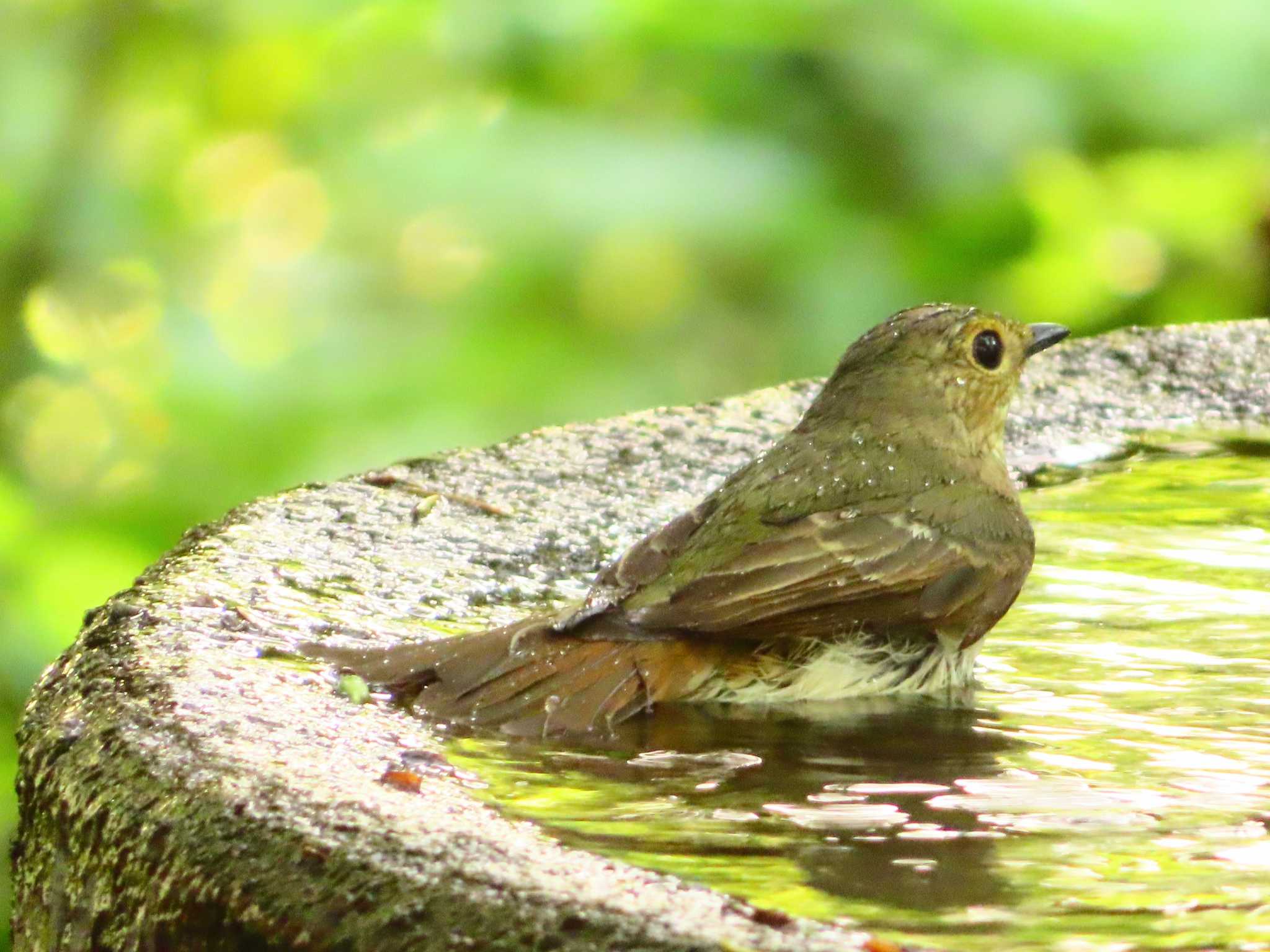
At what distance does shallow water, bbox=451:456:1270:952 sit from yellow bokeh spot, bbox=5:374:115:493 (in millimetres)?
2692

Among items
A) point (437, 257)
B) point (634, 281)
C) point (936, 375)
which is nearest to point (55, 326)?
point (437, 257)

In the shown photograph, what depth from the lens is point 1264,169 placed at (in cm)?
750

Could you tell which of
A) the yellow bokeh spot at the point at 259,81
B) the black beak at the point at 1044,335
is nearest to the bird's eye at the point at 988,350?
the black beak at the point at 1044,335

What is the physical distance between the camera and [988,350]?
4.09m

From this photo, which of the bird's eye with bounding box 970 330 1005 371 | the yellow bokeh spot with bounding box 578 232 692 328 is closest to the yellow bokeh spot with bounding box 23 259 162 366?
the yellow bokeh spot with bounding box 578 232 692 328

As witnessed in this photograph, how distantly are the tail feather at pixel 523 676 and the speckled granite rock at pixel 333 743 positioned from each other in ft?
0.24

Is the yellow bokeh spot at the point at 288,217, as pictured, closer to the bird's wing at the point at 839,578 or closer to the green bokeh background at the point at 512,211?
the green bokeh background at the point at 512,211

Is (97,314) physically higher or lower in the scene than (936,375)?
higher

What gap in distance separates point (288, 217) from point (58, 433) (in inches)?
42.2

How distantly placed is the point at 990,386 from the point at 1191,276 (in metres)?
Answer: 3.54

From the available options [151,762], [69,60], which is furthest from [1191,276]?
[151,762]

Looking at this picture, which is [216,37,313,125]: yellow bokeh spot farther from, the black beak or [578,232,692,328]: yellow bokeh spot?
the black beak

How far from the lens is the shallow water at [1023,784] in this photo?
79.8 inches

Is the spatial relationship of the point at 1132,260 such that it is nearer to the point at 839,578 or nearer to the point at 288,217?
the point at 288,217
